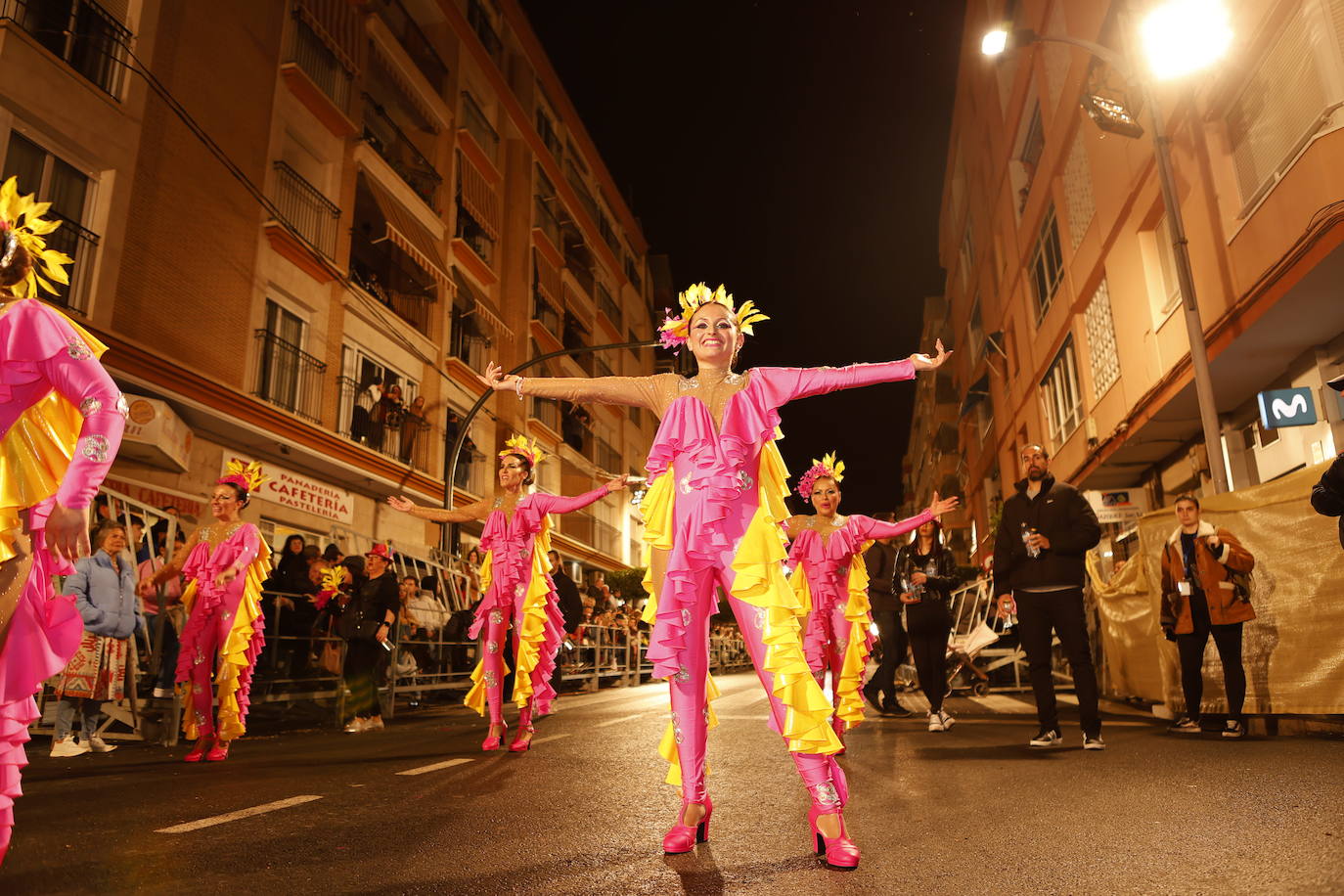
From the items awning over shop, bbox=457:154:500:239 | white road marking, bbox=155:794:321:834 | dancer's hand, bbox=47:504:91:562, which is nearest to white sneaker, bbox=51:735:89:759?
white road marking, bbox=155:794:321:834

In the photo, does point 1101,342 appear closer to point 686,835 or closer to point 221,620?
point 221,620

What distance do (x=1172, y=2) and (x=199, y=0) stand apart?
51.9ft

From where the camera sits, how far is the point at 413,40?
26.0 metres

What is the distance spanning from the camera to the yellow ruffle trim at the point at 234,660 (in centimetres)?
723

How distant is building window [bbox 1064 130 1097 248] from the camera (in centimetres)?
1997

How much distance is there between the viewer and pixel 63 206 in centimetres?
1405

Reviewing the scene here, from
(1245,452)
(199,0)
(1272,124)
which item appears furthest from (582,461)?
(1272,124)

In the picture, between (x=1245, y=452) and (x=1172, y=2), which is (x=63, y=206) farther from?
(x=1245, y=452)

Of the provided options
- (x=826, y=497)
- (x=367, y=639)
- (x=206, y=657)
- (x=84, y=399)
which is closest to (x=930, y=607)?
(x=826, y=497)

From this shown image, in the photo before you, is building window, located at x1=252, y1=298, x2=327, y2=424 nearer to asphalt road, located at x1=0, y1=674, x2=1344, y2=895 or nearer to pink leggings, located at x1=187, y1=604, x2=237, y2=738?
pink leggings, located at x1=187, y1=604, x2=237, y2=738

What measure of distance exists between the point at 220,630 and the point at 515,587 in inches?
91.2

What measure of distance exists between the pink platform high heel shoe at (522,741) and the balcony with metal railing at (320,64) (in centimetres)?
1714

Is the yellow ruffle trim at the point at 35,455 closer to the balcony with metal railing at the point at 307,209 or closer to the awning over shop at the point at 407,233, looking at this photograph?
the balcony with metal railing at the point at 307,209

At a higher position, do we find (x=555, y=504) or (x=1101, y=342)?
(x=1101, y=342)
